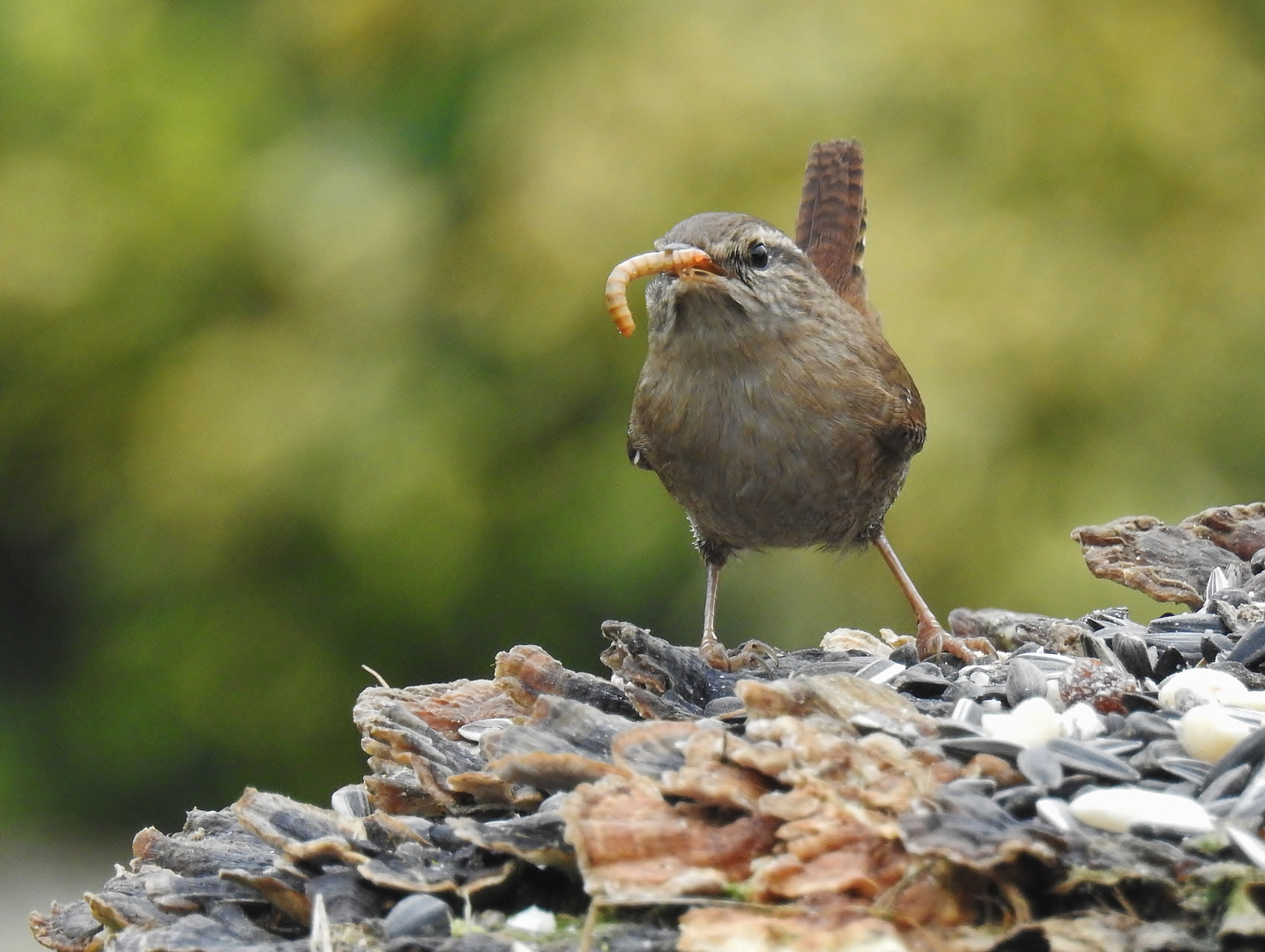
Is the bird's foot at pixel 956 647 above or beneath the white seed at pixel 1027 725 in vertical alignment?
above

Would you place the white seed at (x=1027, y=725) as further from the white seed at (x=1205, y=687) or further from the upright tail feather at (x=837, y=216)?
the upright tail feather at (x=837, y=216)

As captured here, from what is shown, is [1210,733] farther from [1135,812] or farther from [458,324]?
[458,324]

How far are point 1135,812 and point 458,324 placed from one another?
288 cm

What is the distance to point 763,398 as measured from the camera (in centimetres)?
326

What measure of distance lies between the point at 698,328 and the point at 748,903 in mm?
1854

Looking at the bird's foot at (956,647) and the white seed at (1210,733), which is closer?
the white seed at (1210,733)

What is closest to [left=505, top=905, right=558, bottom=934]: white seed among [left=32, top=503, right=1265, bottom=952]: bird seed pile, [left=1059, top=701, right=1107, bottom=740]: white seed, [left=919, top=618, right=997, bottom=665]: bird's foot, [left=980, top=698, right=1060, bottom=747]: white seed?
[left=32, top=503, right=1265, bottom=952]: bird seed pile

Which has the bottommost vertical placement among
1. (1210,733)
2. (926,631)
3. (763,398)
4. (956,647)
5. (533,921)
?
(533,921)

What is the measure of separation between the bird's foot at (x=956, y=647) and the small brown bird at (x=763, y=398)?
0.05 feet

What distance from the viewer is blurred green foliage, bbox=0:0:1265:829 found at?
13.3 ft

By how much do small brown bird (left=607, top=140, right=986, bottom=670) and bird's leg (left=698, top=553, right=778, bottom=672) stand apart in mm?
20

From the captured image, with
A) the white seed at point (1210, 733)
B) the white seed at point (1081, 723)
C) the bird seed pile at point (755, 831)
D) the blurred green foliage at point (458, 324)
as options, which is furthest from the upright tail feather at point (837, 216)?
the white seed at point (1210, 733)

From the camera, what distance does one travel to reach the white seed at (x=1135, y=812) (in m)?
→ 1.65

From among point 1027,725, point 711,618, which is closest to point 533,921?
point 1027,725
